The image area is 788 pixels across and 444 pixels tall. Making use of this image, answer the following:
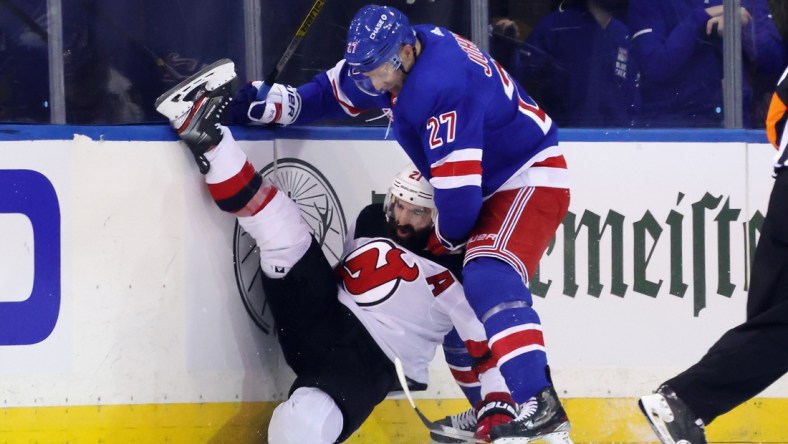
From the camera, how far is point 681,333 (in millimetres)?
4172

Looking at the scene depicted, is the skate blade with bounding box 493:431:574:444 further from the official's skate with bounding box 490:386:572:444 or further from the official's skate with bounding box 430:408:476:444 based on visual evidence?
the official's skate with bounding box 430:408:476:444

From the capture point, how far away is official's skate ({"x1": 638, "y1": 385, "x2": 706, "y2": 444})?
3.02m

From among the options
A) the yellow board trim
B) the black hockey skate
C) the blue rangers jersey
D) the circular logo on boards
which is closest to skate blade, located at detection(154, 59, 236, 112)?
the black hockey skate

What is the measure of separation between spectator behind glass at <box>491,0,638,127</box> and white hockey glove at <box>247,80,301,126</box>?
2.78ft

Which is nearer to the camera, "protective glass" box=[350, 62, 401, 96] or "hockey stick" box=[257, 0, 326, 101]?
"protective glass" box=[350, 62, 401, 96]

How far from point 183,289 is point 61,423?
0.46 metres

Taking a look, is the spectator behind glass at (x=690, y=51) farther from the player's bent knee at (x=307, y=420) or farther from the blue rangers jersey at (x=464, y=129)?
the player's bent knee at (x=307, y=420)

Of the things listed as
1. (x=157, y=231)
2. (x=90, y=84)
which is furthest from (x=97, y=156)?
(x=90, y=84)

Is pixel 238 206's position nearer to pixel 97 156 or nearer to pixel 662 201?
pixel 97 156

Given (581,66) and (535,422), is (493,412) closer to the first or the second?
(535,422)

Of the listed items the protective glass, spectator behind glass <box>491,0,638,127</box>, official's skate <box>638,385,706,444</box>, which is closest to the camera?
official's skate <box>638,385,706,444</box>

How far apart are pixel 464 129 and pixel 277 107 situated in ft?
2.09

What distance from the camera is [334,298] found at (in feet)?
11.9

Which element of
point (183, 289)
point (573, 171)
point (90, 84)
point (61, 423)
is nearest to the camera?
point (61, 423)
